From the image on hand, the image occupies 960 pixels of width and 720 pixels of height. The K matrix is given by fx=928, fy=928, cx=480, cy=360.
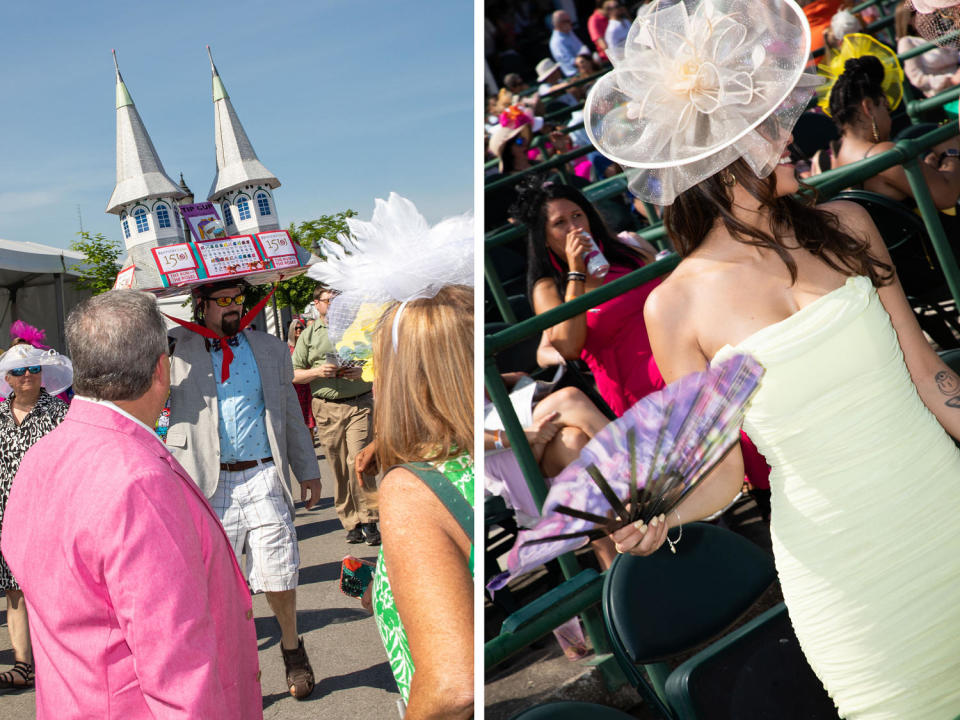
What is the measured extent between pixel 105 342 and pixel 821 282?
1.53 meters

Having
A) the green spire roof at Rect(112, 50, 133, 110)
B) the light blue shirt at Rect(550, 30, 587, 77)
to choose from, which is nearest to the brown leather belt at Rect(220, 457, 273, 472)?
the light blue shirt at Rect(550, 30, 587, 77)

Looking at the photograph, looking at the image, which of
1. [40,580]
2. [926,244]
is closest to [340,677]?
[40,580]

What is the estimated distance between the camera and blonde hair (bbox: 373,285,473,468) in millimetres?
1568

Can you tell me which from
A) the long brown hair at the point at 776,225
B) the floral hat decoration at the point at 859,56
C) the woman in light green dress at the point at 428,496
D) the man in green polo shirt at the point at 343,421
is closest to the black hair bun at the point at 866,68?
the floral hat decoration at the point at 859,56

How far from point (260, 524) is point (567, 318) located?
2.18 metres

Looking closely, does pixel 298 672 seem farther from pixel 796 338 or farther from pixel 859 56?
pixel 859 56

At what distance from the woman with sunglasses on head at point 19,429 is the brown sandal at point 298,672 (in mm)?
1381

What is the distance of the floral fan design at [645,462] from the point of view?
154cm

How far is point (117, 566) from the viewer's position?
5.78 ft

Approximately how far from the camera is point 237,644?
208cm

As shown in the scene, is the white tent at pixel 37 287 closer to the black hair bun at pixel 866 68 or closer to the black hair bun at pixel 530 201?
the black hair bun at pixel 530 201

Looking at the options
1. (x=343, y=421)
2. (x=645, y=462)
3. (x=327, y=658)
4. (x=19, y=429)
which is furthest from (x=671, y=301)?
(x=343, y=421)

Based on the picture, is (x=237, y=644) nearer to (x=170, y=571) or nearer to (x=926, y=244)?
(x=170, y=571)

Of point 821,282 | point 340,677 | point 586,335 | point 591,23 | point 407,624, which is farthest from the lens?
point 591,23
